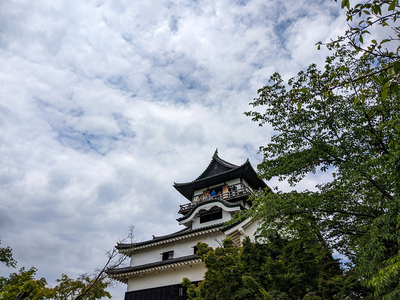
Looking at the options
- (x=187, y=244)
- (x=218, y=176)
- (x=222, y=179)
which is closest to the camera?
(x=187, y=244)

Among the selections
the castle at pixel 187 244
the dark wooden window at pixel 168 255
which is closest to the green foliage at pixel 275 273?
the castle at pixel 187 244

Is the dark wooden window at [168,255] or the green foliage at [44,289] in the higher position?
the dark wooden window at [168,255]

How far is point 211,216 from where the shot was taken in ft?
73.2

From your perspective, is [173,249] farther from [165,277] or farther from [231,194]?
[231,194]

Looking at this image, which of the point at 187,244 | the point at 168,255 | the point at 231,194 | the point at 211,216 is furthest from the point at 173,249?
the point at 231,194

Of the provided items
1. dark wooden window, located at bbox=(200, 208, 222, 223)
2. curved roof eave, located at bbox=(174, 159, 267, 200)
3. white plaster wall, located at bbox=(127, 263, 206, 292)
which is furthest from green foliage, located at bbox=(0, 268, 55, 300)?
curved roof eave, located at bbox=(174, 159, 267, 200)

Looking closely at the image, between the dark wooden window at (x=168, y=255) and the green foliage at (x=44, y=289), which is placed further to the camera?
the dark wooden window at (x=168, y=255)

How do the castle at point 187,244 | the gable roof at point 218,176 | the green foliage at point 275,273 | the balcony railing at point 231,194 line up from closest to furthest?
the green foliage at point 275,273
the castle at point 187,244
the balcony railing at point 231,194
the gable roof at point 218,176

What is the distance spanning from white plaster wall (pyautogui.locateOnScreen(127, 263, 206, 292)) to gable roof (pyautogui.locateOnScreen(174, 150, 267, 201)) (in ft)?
34.1

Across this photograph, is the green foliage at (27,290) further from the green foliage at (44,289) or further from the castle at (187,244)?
the castle at (187,244)

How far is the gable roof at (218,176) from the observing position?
85.6 feet

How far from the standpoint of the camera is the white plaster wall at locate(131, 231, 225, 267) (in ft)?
62.7

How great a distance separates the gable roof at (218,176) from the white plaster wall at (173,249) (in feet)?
26.6

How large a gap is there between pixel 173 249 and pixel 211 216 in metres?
3.99
